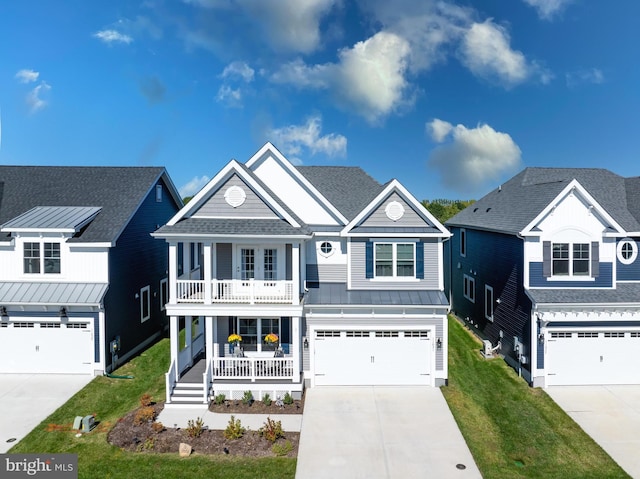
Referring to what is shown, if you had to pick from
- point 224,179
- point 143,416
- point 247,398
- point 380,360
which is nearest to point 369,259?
point 380,360

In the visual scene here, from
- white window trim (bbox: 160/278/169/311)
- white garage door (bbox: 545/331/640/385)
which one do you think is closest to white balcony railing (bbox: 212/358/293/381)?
white window trim (bbox: 160/278/169/311)

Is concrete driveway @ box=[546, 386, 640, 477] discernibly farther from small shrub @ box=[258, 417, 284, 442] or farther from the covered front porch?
the covered front porch

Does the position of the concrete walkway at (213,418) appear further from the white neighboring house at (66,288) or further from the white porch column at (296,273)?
the white neighboring house at (66,288)

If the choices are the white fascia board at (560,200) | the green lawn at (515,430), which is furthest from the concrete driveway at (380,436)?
the white fascia board at (560,200)

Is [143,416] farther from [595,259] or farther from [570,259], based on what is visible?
[595,259]

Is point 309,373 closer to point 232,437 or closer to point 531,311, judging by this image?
point 232,437

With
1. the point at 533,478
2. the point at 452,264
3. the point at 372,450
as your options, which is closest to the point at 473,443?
the point at 533,478
